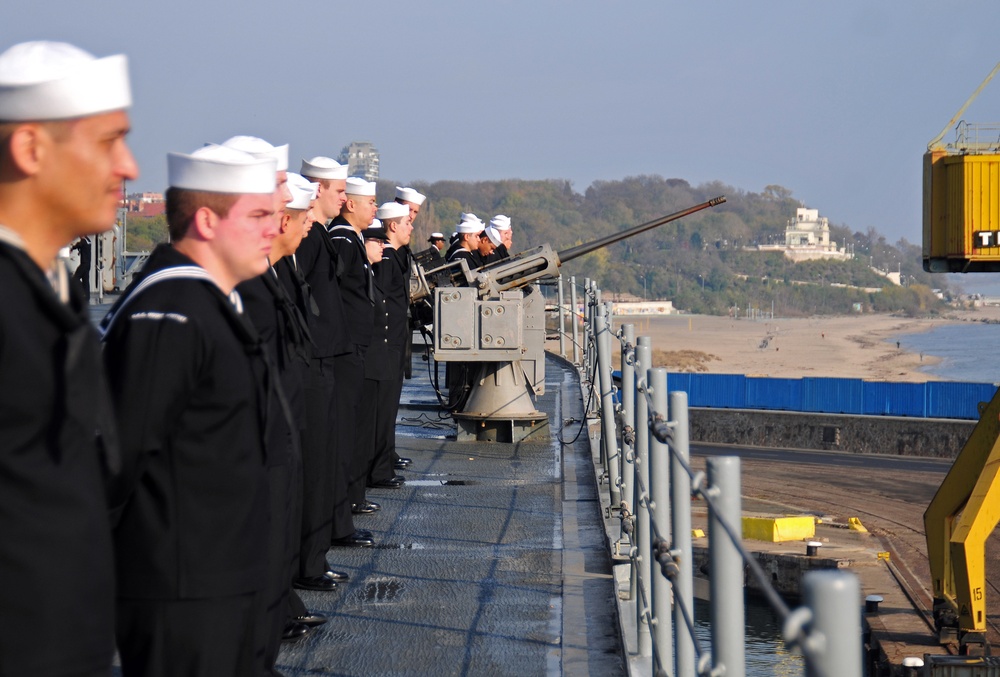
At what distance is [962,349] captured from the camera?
323 ft

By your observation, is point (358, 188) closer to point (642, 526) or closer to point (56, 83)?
point (642, 526)

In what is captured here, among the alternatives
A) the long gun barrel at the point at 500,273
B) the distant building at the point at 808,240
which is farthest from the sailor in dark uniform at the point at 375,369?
the distant building at the point at 808,240

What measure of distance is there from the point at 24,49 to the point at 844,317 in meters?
140

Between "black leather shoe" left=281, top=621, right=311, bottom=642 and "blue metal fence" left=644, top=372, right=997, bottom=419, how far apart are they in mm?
29455

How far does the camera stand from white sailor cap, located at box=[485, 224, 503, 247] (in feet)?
41.2

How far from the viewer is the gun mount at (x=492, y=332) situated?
960 centimetres

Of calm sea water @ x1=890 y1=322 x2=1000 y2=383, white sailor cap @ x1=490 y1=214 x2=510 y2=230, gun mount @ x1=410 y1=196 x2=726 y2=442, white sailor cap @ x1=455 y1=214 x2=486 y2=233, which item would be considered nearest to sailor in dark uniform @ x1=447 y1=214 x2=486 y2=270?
white sailor cap @ x1=455 y1=214 x2=486 y2=233

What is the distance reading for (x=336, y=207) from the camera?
5.63 m

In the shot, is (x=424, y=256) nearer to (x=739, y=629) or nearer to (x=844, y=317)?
(x=739, y=629)

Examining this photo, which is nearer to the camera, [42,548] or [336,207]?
[42,548]

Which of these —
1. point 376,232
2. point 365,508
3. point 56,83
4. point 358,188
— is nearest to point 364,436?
point 365,508

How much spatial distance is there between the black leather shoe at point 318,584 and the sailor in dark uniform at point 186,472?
9.42 feet

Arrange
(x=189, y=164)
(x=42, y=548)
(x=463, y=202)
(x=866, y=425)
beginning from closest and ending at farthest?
1. (x=42, y=548)
2. (x=189, y=164)
3. (x=866, y=425)
4. (x=463, y=202)

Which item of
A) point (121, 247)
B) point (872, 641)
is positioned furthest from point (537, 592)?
point (121, 247)
